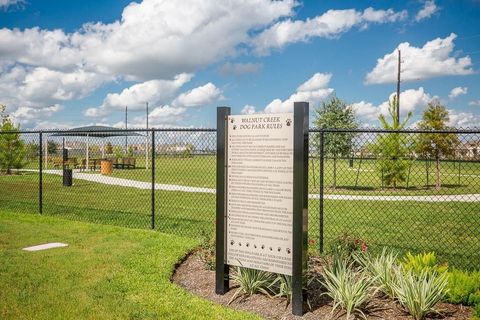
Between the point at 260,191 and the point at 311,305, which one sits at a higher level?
the point at 260,191

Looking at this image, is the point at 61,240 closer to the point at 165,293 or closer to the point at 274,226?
the point at 165,293

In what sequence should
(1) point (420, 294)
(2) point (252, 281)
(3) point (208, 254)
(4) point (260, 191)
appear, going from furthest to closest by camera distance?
1. (3) point (208, 254)
2. (2) point (252, 281)
3. (4) point (260, 191)
4. (1) point (420, 294)

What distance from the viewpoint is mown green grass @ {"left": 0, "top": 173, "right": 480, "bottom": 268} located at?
829cm

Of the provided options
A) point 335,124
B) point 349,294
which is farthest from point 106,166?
point 349,294

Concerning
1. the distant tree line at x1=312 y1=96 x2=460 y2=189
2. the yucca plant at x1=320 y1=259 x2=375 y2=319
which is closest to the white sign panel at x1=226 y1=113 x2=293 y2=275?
the yucca plant at x1=320 y1=259 x2=375 y2=319

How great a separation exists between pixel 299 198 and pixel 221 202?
106cm

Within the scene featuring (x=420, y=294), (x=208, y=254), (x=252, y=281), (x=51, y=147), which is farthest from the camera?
(x=51, y=147)

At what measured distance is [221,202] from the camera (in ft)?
16.8

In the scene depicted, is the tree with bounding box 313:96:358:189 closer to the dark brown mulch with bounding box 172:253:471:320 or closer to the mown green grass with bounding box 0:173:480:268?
the mown green grass with bounding box 0:173:480:268

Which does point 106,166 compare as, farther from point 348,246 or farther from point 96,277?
point 348,246

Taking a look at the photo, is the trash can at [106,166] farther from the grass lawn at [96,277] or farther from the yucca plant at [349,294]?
the yucca plant at [349,294]

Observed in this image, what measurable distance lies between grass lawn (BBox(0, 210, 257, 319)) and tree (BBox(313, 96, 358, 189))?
45.4 feet

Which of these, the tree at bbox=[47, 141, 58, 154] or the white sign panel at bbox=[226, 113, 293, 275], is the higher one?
the tree at bbox=[47, 141, 58, 154]

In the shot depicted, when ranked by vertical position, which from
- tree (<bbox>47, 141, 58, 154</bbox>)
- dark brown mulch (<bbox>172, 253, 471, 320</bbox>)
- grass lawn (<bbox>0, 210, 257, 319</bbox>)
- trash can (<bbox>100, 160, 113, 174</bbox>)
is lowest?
dark brown mulch (<bbox>172, 253, 471, 320</bbox>)
